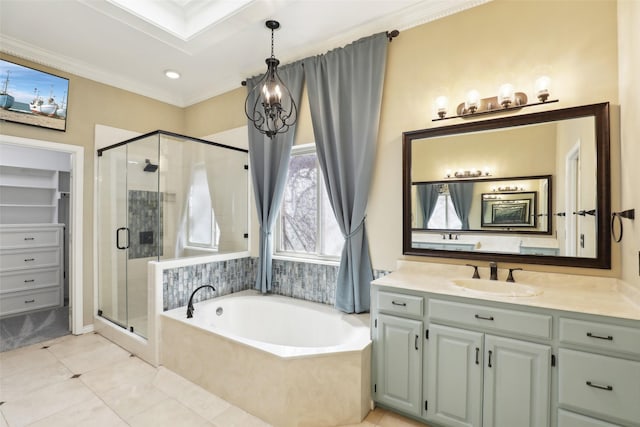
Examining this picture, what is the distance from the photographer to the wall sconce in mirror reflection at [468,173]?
2.15m

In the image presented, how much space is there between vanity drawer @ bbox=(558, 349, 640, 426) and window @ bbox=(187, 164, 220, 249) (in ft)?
9.83

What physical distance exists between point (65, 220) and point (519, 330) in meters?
5.62

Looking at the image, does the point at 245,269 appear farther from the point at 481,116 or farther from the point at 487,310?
the point at 481,116

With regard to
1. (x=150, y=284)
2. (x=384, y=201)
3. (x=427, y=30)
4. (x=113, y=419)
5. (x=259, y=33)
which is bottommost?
(x=113, y=419)

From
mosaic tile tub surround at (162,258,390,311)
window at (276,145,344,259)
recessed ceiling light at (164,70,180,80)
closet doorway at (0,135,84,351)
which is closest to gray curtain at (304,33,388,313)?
mosaic tile tub surround at (162,258,390,311)

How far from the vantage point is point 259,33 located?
105 inches

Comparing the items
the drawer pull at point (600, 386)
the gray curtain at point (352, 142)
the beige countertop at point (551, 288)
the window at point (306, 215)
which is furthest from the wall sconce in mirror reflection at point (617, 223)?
the window at point (306, 215)

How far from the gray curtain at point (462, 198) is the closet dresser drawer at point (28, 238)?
503 centimetres

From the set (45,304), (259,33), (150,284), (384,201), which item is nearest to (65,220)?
(45,304)

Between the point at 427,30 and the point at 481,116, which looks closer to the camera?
the point at 481,116

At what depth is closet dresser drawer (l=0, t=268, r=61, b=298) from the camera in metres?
3.72

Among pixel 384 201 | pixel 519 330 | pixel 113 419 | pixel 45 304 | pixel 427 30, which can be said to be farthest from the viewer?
pixel 45 304

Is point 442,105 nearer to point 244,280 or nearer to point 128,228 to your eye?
point 244,280

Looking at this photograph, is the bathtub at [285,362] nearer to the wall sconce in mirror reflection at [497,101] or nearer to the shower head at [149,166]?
the shower head at [149,166]
